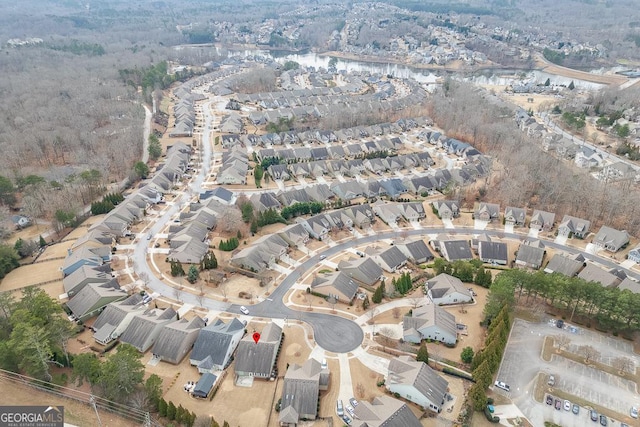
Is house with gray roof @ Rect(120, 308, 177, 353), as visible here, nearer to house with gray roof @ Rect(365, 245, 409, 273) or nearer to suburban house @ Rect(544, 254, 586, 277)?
house with gray roof @ Rect(365, 245, 409, 273)

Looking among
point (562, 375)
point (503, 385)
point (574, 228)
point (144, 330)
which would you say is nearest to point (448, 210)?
point (574, 228)

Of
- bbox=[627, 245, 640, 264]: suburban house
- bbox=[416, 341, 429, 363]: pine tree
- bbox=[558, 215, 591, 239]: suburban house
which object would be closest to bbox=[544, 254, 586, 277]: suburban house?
bbox=[627, 245, 640, 264]: suburban house

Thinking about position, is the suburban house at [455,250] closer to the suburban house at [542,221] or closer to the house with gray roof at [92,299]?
the suburban house at [542,221]

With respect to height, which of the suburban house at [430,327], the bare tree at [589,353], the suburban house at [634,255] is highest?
the suburban house at [430,327]

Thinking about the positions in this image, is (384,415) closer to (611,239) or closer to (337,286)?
(337,286)

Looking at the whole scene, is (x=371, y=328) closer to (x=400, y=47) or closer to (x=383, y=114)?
(x=383, y=114)

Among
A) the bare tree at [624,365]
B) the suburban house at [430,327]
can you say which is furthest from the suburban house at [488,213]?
the bare tree at [624,365]
